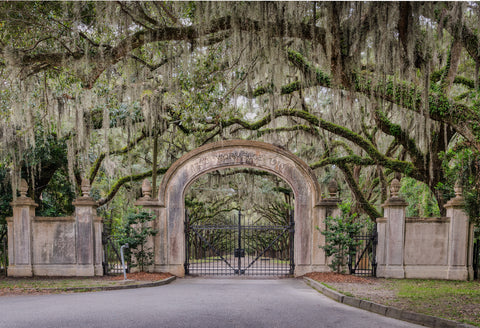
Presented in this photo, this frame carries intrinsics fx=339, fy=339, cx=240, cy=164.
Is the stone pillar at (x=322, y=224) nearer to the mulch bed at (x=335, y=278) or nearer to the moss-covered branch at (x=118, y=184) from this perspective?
the mulch bed at (x=335, y=278)

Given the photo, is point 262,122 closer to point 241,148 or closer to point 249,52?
point 241,148

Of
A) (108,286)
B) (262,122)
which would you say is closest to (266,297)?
(108,286)

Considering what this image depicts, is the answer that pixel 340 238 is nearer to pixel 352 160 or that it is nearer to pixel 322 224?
pixel 322 224

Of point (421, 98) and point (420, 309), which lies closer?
point (420, 309)

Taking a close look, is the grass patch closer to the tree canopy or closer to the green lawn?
the green lawn

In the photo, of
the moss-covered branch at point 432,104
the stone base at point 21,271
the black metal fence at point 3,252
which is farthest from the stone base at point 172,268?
the moss-covered branch at point 432,104

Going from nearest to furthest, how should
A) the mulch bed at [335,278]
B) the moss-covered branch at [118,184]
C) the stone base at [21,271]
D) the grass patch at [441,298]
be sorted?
1. the grass patch at [441,298]
2. the mulch bed at [335,278]
3. the stone base at [21,271]
4. the moss-covered branch at [118,184]

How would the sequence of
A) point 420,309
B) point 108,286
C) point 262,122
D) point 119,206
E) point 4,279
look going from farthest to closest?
point 119,206
point 262,122
point 4,279
point 108,286
point 420,309

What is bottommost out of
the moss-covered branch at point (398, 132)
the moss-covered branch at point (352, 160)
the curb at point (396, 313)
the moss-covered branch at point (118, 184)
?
the curb at point (396, 313)

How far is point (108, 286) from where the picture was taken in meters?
8.32

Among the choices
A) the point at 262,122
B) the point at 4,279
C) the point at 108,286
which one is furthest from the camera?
the point at 262,122

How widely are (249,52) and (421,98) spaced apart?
3878 millimetres

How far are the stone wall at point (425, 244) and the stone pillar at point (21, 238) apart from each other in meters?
10.6

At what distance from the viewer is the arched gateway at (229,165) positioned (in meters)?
10.8
